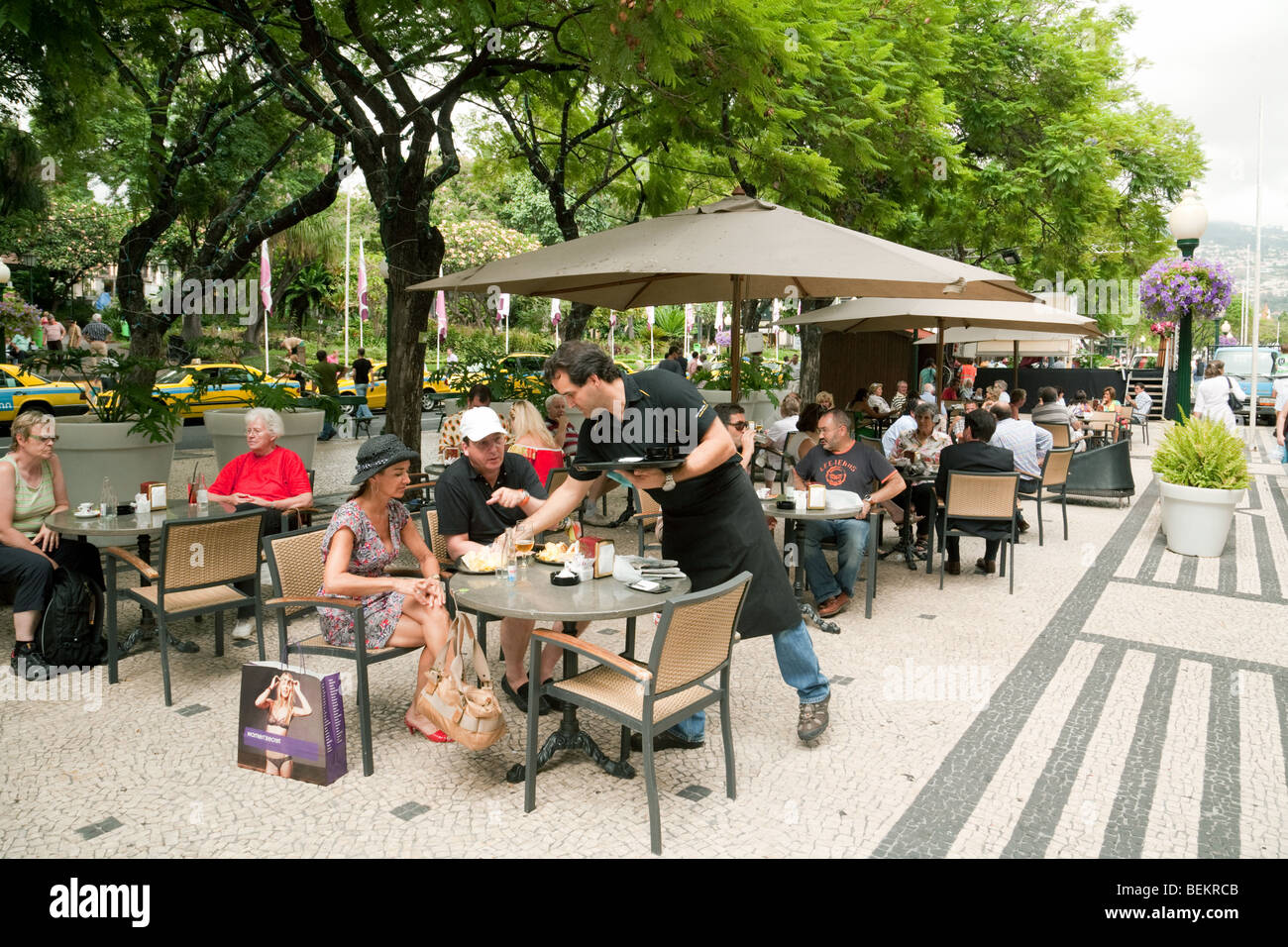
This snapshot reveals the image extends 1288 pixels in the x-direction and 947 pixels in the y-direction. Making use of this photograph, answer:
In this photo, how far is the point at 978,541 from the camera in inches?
329

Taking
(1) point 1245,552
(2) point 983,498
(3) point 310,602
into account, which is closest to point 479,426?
(3) point 310,602

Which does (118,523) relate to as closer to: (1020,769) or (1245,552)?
(1020,769)

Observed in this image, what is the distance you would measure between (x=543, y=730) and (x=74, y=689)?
2.39 m

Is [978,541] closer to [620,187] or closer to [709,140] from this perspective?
[709,140]

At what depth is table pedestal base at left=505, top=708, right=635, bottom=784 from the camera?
3619 mm

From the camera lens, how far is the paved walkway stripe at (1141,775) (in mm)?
3158

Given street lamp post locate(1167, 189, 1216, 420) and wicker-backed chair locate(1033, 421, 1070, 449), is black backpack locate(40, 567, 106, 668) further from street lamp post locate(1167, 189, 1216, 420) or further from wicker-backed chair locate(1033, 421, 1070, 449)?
street lamp post locate(1167, 189, 1216, 420)

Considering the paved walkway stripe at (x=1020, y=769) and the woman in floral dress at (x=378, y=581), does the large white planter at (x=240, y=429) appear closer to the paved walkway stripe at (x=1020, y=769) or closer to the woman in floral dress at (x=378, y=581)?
the woman in floral dress at (x=378, y=581)

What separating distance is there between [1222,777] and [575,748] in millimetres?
2660

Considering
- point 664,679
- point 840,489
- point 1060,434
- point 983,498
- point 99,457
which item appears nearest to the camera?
point 664,679

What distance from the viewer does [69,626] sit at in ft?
15.1

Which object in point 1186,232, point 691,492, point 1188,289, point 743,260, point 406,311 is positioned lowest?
point 691,492

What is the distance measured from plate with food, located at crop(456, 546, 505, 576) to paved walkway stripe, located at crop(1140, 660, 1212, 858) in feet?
8.60

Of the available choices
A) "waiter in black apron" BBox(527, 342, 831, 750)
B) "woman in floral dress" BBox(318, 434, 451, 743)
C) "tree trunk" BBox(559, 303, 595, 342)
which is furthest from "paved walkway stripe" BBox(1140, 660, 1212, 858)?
"tree trunk" BBox(559, 303, 595, 342)
